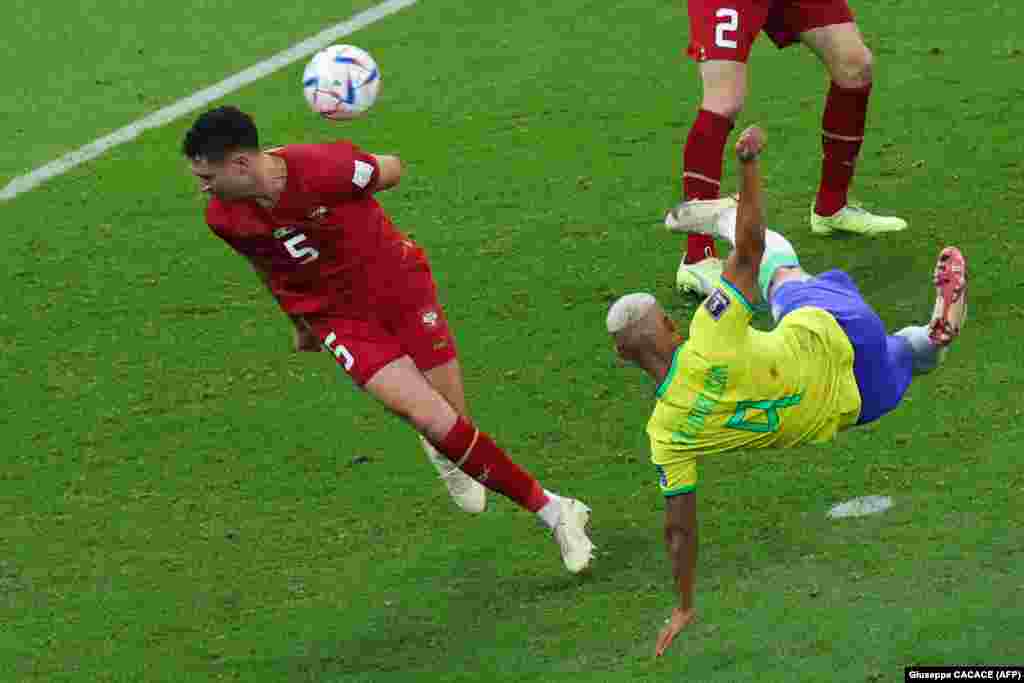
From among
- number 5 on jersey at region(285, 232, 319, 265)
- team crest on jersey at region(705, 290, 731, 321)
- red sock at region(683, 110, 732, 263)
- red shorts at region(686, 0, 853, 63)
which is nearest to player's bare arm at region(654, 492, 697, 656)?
team crest on jersey at region(705, 290, 731, 321)

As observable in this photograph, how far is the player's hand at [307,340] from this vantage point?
301 inches

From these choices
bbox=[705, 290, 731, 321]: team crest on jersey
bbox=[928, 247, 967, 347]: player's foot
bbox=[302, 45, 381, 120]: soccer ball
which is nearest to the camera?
bbox=[705, 290, 731, 321]: team crest on jersey

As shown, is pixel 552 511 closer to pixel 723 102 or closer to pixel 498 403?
pixel 498 403

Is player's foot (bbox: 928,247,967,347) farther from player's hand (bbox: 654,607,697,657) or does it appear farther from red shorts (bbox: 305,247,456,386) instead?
red shorts (bbox: 305,247,456,386)

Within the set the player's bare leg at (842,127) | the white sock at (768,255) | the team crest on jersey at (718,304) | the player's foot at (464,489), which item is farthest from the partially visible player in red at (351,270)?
the player's bare leg at (842,127)

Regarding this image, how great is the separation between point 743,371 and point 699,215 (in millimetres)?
1194

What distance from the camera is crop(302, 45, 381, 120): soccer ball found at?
7789mm

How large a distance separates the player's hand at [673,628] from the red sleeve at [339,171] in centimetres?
209

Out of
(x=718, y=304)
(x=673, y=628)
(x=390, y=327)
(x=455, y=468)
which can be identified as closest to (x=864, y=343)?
(x=718, y=304)

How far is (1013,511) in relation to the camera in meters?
7.17

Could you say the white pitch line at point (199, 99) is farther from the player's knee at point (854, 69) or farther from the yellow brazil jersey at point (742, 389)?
the yellow brazil jersey at point (742, 389)

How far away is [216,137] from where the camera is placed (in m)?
6.97

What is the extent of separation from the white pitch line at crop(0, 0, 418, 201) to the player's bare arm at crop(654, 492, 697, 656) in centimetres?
637

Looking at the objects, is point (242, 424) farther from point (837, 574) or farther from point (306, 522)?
point (837, 574)
